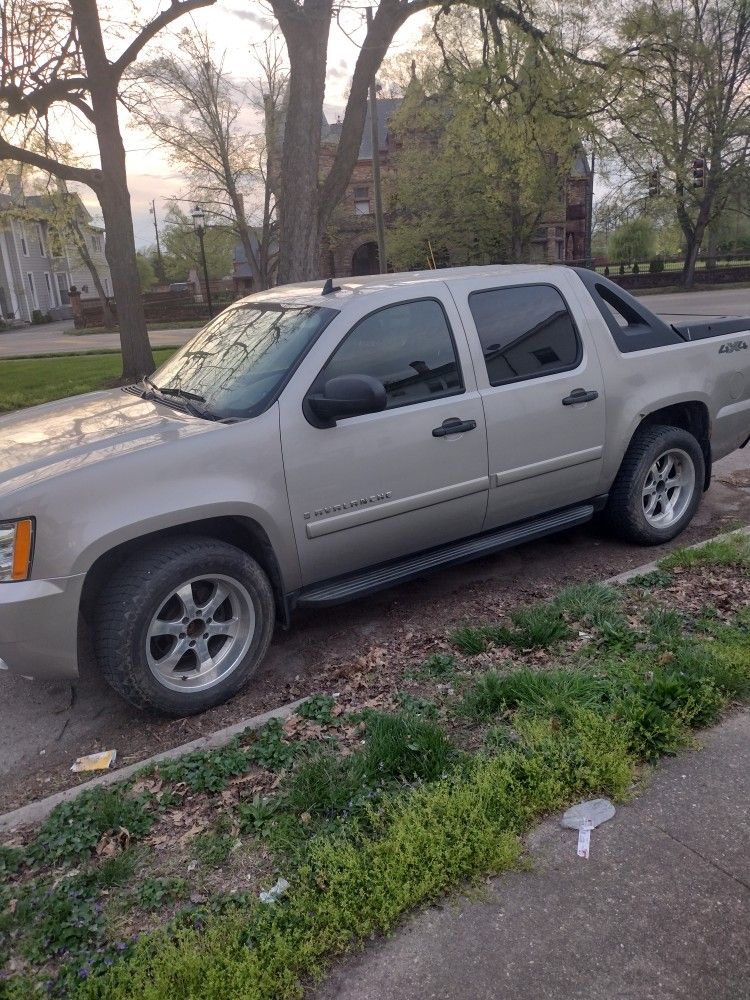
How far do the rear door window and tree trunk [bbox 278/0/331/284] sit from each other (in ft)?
22.7

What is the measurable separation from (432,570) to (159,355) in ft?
57.6

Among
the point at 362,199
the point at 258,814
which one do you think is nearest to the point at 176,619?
the point at 258,814

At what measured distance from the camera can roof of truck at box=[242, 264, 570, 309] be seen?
443cm

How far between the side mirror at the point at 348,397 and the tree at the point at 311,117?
790cm

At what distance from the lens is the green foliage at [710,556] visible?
4719 mm

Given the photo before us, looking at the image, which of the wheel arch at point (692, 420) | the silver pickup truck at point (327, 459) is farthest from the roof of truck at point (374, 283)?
the wheel arch at point (692, 420)

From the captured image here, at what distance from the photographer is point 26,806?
3.08 metres

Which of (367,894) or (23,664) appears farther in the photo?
(23,664)

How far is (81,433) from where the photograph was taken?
159 inches

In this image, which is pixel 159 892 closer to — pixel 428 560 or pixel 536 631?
pixel 536 631

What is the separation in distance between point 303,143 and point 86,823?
33.3ft

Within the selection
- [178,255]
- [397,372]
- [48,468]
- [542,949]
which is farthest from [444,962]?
[178,255]

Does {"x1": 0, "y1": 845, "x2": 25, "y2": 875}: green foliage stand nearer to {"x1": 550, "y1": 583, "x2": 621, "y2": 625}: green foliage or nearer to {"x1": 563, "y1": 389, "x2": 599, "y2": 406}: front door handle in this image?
{"x1": 550, "y1": 583, "x2": 621, "y2": 625}: green foliage

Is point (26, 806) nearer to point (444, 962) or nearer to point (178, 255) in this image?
point (444, 962)
